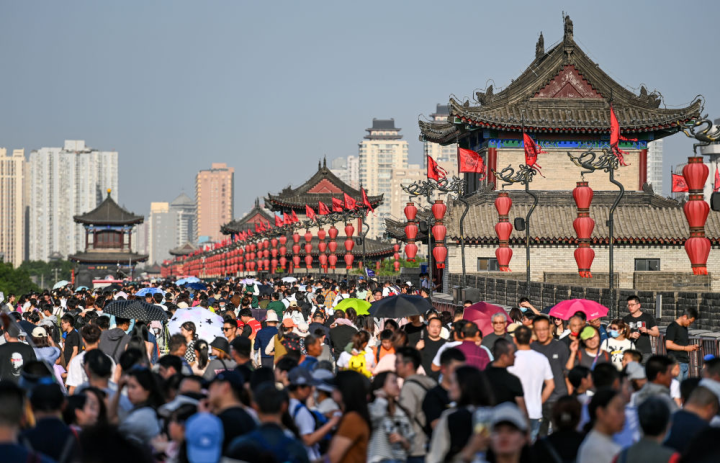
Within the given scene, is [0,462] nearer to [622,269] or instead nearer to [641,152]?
[622,269]

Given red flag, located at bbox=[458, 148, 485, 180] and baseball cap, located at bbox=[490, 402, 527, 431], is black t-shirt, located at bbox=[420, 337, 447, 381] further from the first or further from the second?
red flag, located at bbox=[458, 148, 485, 180]

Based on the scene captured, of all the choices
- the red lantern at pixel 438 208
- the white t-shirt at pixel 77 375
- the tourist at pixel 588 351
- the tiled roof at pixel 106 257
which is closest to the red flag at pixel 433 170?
the red lantern at pixel 438 208

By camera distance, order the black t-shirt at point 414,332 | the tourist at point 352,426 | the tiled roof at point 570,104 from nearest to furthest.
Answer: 1. the tourist at point 352,426
2. the black t-shirt at point 414,332
3. the tiled roof at point 570,104

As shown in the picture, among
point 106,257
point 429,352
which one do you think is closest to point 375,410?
point 429,352

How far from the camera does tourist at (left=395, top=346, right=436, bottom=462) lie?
24.2ft

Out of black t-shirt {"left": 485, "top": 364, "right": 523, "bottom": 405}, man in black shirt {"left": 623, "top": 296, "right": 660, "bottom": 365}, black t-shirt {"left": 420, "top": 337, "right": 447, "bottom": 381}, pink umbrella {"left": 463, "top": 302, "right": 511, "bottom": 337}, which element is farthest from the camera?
pink umbrella {"left": 463, "top": 302, "right": 511, "bottom": 337}

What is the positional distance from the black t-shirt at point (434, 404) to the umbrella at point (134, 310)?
25.1 feet

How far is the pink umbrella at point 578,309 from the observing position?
14125 mm

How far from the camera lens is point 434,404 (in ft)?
25.0

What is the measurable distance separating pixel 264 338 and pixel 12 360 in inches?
146

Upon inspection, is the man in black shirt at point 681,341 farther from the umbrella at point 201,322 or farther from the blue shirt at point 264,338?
the umbrella at point 201,322

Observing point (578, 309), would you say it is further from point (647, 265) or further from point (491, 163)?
point (491, 163)

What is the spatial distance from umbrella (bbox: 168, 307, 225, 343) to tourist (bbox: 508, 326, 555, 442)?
17.4ft

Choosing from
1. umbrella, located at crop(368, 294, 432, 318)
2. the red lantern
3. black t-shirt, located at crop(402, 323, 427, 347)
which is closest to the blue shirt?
umbrella, located at crop(368, 294, 432, 318)
